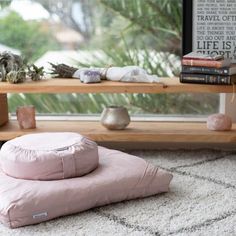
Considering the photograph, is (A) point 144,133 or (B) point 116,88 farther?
(A) point 144,133

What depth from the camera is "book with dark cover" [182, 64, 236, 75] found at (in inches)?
87.7

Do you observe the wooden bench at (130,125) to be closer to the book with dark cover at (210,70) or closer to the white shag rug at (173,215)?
the book with dark cover at (210,70)

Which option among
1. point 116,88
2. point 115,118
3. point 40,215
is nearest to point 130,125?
Answer: point 115,118

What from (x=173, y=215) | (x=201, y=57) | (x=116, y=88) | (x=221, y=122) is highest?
(x=201, y=57)

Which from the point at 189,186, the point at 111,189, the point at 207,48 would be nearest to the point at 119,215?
the point at 111,189

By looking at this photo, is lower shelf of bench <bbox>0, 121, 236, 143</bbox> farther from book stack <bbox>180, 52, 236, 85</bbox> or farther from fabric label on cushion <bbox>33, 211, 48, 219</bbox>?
fabric label on cushion <bbox>33, 211, 48, 219</bbox>

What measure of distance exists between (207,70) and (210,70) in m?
0.01

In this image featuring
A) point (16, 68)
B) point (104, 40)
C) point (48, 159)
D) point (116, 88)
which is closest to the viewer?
point (48, 159)

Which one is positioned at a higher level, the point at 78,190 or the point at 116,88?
the point at 116,88

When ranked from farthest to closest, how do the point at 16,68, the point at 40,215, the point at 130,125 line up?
the point at 130,125, the point at 16,68, the point at 40,215

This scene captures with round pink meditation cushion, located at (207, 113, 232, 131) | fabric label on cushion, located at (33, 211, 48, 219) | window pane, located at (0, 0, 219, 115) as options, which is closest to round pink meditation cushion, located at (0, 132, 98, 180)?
fabric label on cushion, located at (33, 211, 48, 219)

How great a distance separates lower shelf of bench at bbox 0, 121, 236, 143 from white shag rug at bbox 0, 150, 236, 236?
24cm

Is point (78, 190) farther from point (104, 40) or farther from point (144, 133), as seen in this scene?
point (104, 40)

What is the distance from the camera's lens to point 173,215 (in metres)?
1.69
